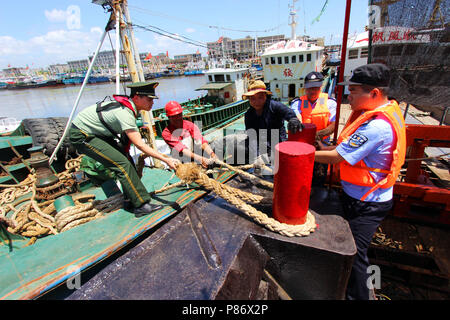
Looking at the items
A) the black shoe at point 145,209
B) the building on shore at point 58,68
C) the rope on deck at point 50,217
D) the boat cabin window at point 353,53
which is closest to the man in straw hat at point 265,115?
the black shoe at point 145,209

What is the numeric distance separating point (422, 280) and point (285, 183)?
3058 mm

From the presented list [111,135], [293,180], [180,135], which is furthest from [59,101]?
[293,180]

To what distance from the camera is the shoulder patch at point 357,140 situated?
5.28 feet

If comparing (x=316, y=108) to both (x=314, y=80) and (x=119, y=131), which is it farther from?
(x=119, y=131)

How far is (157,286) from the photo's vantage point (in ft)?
5.10

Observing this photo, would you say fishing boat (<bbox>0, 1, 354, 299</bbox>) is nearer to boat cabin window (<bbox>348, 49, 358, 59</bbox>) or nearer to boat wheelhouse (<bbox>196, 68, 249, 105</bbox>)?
boat wheelhouse (<bbox>196, 68, 249, 105</bbox>)

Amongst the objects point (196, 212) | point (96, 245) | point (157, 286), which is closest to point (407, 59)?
point (196, 212)

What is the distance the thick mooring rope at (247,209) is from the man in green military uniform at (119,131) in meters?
0.26

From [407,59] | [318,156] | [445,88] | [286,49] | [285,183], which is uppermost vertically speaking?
[286,49]

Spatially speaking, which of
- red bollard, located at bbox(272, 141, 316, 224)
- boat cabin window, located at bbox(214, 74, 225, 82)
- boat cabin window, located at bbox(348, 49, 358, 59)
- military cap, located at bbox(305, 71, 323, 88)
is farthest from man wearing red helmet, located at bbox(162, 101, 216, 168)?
boat cabin window, located at bbox(348, 49, 358, 59)

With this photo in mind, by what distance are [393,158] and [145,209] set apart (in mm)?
2624

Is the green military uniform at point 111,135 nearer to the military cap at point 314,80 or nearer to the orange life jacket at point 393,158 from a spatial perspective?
the orange life jacket at point 393,158

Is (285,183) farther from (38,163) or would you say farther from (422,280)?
(38,163)

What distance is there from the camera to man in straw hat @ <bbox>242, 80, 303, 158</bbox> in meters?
2.94
